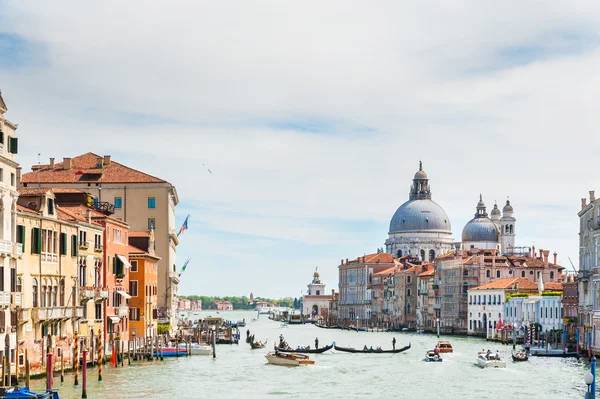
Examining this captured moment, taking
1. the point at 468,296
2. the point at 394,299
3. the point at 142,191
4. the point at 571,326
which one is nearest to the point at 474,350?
the point at 571,326

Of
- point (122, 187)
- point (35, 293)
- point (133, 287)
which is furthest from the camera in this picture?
point (122, 187)

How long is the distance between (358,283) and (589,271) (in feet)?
293

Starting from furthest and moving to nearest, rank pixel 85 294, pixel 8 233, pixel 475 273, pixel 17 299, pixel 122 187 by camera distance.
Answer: pixel 475 273, pixel 122 187, pixel 85 294, pixel 17 299, pixel 8 233

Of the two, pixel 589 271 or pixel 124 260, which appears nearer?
pixel 124 260

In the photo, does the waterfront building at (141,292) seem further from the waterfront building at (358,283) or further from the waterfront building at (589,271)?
the waterfront building at (358,283)

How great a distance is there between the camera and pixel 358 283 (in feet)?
459

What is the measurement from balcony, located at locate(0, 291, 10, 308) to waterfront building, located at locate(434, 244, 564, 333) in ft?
228

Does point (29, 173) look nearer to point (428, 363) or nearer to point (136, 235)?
point (136, 235)

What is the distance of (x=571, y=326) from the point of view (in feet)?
196

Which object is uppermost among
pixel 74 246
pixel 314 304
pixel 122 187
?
pixel 122 187

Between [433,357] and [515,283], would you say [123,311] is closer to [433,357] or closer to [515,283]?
[433,357]

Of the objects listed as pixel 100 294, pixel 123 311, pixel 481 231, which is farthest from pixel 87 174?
pixel 481 231

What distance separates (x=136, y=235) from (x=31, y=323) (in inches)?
778

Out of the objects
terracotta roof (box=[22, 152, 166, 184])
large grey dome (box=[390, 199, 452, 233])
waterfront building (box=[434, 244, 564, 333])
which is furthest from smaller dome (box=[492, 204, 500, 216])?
terracotta roof (box=[22, 152, 166, 184])
